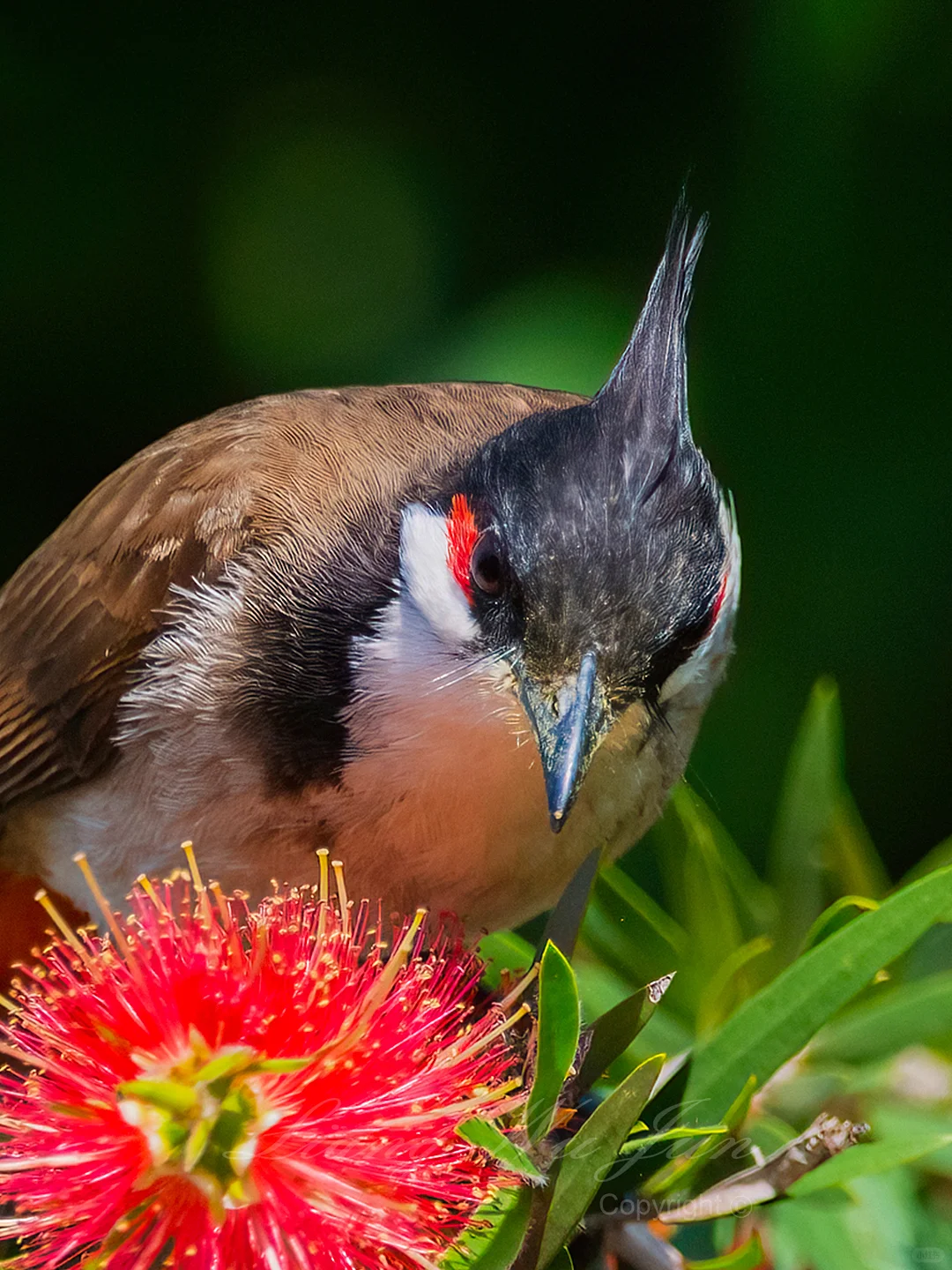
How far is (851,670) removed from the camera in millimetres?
1887

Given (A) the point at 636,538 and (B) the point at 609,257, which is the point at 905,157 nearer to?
(B) the point at 609,257

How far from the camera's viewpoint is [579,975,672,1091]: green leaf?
86 centimetres

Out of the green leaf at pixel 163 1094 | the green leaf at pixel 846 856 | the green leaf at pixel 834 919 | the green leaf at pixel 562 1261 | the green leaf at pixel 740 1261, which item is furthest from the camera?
the green leaf at pixel 846 856

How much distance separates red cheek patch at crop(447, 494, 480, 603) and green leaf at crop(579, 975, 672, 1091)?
1.17 ft

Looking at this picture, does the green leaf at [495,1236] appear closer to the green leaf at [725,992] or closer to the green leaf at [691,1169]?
the green leaf at [691,1169]

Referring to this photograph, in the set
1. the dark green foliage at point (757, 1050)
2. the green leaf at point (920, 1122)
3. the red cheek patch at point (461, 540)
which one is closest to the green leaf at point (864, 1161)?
the dark green foliage at point (757, 1050)

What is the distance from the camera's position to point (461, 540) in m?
1.13

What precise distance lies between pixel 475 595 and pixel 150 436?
3.55 feet

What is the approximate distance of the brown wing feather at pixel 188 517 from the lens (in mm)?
1321

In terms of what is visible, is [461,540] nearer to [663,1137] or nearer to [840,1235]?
[663,1137]

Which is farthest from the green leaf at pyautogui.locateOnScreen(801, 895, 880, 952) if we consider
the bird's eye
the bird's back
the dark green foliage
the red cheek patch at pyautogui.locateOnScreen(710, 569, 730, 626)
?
the bird's back

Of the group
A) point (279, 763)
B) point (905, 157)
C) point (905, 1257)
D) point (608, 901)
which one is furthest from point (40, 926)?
point (905, 157)

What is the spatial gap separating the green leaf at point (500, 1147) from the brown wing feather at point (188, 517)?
609 mm

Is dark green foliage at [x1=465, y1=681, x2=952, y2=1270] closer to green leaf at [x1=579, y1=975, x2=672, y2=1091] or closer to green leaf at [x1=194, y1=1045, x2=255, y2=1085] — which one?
green leaf at [x1=579, y1=975, x2=672, y2=1091]
